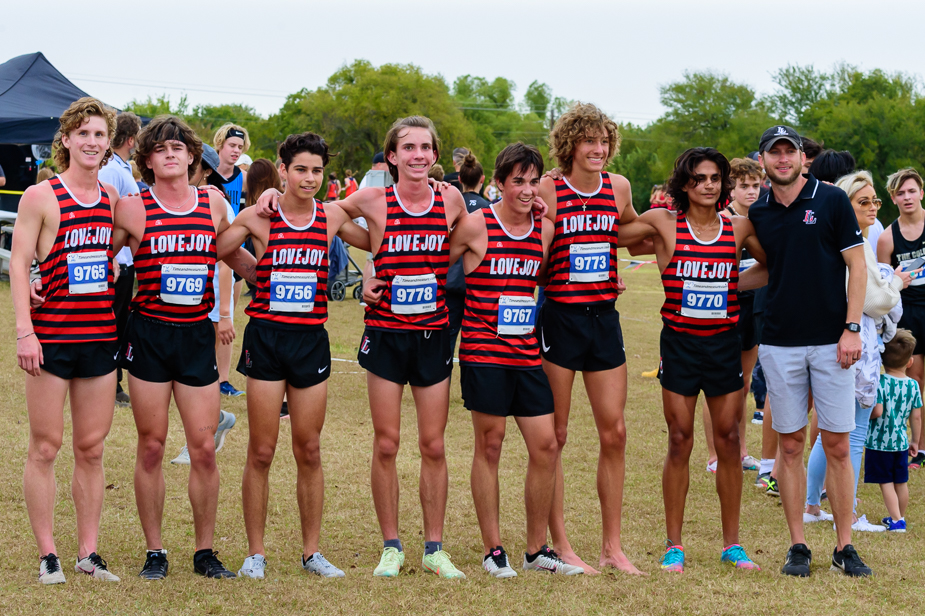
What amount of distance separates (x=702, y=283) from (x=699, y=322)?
0.19 metres

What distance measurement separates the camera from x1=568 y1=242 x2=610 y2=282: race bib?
4.37m

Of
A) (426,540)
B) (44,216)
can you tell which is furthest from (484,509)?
(44,216)

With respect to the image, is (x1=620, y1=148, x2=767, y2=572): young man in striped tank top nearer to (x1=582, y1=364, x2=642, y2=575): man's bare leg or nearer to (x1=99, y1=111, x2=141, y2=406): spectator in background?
(x1=582, y1=364, x2=642, y2=575): man's bare leg

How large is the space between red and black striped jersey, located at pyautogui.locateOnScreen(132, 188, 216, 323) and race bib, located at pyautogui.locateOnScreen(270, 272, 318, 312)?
0.32m

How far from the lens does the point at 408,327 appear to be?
421cm

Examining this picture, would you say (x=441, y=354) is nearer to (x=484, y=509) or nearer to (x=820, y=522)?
(x=484, y=509)

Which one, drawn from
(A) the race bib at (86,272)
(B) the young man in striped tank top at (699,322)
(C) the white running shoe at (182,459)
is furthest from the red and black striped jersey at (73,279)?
(B) the young man in striped tank top at (699,322)

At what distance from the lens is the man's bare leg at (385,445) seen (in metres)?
4.24

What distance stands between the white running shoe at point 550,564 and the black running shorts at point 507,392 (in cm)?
69

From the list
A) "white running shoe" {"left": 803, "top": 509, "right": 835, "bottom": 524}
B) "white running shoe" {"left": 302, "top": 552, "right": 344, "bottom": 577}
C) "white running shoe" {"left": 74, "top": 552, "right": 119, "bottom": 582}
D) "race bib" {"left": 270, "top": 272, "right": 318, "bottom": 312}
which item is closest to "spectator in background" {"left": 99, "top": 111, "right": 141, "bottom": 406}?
"white running shoe" {"left": 74, "top": 552, "right": 119, "bottom": 582}

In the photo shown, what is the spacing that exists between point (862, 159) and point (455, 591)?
44.3 metres

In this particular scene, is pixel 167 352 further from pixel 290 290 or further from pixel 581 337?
pixel 581 337

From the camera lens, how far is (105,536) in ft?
15.4

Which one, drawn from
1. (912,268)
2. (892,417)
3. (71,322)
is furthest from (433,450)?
(912,268)
